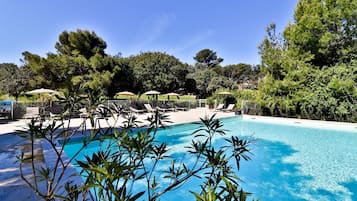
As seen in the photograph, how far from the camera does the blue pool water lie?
460 cm

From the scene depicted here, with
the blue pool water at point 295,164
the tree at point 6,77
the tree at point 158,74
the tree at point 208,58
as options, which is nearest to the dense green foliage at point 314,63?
the blue pool water at point 295,164

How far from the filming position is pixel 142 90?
27234 millimetres

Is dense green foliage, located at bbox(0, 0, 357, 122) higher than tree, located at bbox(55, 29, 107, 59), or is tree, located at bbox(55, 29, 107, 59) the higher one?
tree, located at bbox(55, 29, 107, 59)

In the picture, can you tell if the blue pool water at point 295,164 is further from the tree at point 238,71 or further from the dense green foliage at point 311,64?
the tree at point 238,71

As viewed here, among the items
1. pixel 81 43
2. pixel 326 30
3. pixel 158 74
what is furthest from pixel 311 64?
pixel 81 43

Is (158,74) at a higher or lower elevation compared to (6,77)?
higher

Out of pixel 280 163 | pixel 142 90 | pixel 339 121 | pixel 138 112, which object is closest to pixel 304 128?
pixel 339 121

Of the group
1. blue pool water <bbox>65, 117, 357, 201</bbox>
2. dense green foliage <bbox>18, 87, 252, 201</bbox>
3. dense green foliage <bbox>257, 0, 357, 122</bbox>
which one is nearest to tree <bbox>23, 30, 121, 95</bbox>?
blue pool water <bbox>65, 117, 357, 201</bbox>

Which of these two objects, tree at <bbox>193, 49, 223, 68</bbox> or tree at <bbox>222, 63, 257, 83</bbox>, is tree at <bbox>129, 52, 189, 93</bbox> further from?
tree at <bbox>193, 49, 223, 68</bbox>

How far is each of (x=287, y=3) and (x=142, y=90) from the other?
18.4 meters

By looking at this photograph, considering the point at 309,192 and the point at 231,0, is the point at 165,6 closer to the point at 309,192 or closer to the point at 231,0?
the point at 231,0

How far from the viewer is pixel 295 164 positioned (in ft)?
20.9

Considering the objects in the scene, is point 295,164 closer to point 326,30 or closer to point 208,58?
point 326,30

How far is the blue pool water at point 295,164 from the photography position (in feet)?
15.1
